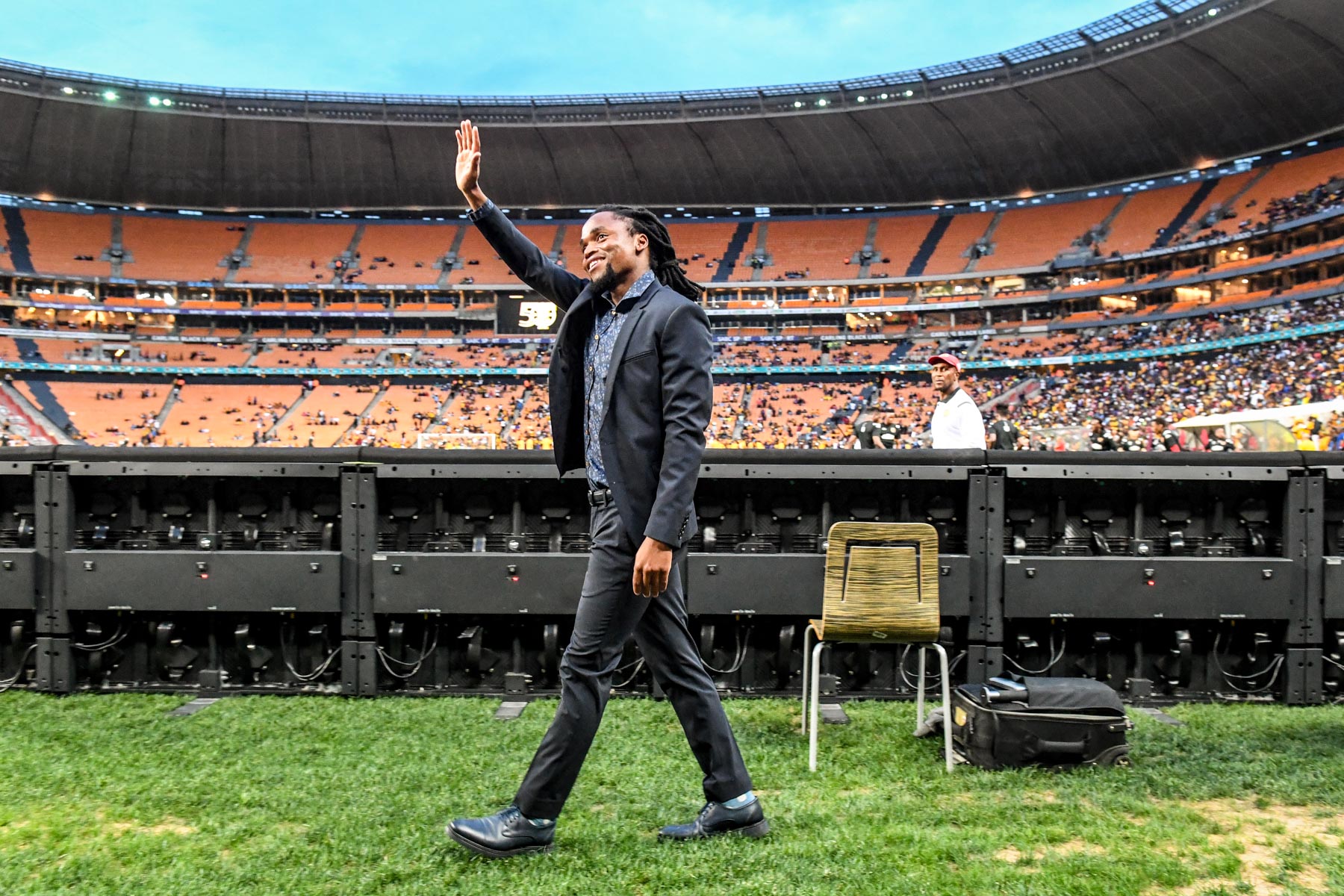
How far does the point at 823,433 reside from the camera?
34.3 metres

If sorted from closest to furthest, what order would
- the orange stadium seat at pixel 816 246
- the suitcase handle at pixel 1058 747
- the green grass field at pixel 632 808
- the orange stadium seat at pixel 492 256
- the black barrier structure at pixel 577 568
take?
the green grass field at pixel 632 808 < the suitcase handle at pixel 1058 747 < the black barrier structure at pixel 577 568 < the orange stadium seat at pixel 492 256 < the orange stadium seat at pixel 816 246

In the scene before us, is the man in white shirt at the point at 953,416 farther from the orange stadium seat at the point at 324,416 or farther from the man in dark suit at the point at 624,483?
the orange stadium seat at the point at 324,416

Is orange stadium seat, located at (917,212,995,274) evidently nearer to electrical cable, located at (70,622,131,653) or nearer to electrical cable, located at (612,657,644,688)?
electrical cable, located at (612,657,644,688)

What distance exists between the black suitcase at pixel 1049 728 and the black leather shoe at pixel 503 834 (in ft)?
6.20

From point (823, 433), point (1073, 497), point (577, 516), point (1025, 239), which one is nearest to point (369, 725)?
point (577, 516)

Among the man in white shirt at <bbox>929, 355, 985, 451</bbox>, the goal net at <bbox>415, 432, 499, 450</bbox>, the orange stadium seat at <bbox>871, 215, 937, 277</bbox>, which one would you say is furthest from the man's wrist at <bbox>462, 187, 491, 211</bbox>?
→ the orange stadium seat at <bbox>871, 215, 937, 277</bbox>

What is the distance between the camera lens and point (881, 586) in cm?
365

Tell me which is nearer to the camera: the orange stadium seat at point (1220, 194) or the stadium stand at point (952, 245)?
the orange stadium seat at point (1220, 194)

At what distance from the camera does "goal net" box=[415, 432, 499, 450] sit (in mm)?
31125

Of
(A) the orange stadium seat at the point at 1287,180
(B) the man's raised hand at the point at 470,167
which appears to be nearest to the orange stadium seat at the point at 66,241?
(B) the man's raised hand at the point at 470,167

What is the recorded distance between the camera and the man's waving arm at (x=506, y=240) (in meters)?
2.71

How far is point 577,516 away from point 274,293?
47442 millimetres

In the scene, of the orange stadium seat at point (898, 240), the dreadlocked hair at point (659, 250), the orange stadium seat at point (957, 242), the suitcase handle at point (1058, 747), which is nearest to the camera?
the dreadlocked hair at point (659, 250)

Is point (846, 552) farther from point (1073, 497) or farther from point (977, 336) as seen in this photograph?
point (977, 336)
